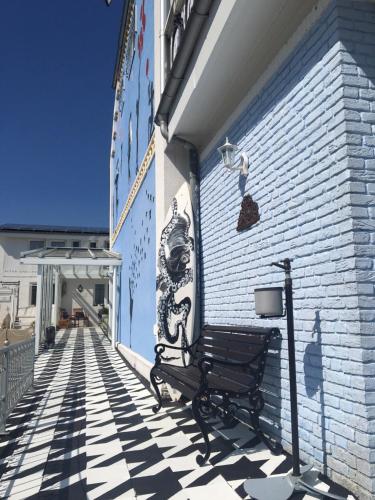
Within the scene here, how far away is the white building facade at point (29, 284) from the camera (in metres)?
23.8

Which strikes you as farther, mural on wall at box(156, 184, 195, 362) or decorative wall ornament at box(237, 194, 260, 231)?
mural on wall at box(156, 184, 195, 362)

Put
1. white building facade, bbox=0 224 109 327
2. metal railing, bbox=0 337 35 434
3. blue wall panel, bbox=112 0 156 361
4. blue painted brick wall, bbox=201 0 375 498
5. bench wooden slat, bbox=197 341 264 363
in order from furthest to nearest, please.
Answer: white building facade, bbox=0 224 109 327 → blue wall panel, bbox=112 0 156 361 → metal railing, bbox=0 337 35 434 → bench wooden slat, bbox=197 341 264 363 → blue painted brick wall, bbox=201 0 375 498

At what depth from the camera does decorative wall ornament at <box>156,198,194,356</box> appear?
4695 mm

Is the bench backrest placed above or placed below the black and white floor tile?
above

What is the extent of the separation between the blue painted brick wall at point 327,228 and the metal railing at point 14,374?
8.26ft

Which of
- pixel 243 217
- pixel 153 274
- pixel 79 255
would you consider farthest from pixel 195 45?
pixel 79 255

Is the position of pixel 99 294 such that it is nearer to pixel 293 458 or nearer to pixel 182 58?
pixel 182 58

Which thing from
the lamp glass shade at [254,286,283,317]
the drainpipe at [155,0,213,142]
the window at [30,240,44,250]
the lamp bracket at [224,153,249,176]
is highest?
the window at [30,240,44,250]

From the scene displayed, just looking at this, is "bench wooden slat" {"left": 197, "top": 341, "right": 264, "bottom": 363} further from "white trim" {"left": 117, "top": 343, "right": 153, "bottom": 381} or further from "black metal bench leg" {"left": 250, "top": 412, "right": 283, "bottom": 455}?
"white trim" {"left": 117, "top": 343, "right": 153, "bottom": 381}

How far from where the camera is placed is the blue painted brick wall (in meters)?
2.17

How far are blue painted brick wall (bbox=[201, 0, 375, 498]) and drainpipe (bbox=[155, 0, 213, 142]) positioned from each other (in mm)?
871

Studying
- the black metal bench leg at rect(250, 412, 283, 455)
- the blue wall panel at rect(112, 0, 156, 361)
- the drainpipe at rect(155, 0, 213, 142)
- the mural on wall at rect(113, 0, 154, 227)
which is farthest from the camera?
the mural on wall at rect(113, 0, 154, 227)

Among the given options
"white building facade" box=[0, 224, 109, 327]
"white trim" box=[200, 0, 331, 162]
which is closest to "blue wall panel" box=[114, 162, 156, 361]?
"white trim" box=[200, 0, 331, 162]

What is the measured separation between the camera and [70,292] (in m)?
24.2
